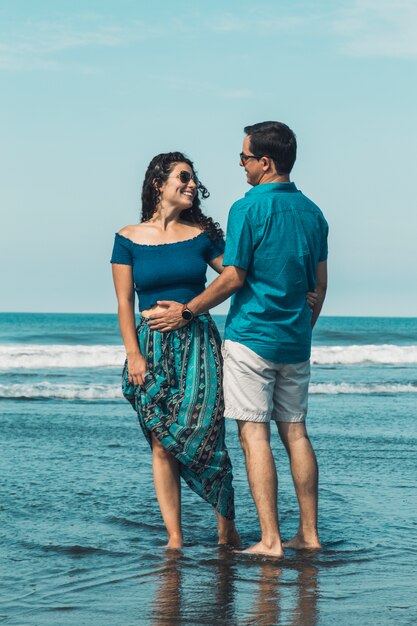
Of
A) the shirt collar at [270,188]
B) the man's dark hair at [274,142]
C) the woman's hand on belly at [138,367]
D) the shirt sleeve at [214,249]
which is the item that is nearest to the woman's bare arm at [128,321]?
the woman's hand on belly at [138,367]

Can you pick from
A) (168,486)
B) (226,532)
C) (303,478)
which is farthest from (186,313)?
(226,532)

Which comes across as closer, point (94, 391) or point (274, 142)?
point (274, 142)

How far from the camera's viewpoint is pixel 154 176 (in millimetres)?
4324

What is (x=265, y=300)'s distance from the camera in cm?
407

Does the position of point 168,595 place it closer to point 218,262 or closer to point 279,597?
point 279,597

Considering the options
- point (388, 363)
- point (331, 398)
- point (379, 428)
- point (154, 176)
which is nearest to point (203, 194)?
point (154, 176)

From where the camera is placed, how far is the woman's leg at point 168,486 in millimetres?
4301

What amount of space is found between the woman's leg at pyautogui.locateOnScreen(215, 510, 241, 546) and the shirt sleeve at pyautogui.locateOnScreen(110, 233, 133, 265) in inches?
49.9

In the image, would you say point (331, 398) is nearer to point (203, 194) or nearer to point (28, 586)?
point (203, 194)

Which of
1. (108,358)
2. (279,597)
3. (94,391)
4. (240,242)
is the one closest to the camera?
(279,597)

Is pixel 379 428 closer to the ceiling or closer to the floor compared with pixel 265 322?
closer to the floor

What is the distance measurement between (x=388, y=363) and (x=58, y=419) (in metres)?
14.9

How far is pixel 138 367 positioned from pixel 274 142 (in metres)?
1.19

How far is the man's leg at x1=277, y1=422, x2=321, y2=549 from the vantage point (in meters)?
4.27
